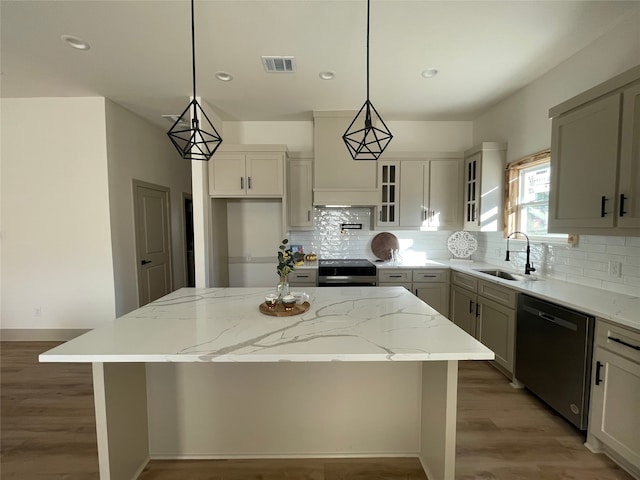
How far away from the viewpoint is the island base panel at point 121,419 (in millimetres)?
1360

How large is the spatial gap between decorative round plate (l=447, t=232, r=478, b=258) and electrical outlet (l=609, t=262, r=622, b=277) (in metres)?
1.79

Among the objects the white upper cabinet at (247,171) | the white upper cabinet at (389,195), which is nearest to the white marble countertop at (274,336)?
the white upper cabinet at (247,171)

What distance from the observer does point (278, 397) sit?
1710mm

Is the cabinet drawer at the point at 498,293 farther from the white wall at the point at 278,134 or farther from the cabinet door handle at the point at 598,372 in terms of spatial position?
the white wall at the point at 278,134

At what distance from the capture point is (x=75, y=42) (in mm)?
2287

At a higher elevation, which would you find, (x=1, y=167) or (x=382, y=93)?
(x=382, y=93)

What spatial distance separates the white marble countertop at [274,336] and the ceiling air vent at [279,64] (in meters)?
2.09

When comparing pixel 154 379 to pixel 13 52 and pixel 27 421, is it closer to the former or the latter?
pixel 27 421

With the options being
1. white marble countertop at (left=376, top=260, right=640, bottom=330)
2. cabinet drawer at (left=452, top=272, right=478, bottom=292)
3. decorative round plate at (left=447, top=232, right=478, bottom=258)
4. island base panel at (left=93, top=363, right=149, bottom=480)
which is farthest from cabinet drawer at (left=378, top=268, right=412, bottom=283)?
island base panel at (left=93, top=363, right=149, bottom=480)

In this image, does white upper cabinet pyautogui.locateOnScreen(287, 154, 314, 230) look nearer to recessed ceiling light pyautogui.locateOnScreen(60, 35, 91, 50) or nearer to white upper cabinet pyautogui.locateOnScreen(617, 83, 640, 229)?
recessed ceiling light pyautogui.locateOnScreen(60, 35, 91, 50)

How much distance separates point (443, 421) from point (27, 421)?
2.87 meters

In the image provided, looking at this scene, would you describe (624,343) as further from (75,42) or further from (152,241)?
(152,241)

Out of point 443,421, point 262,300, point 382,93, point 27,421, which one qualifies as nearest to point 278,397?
point 262,300

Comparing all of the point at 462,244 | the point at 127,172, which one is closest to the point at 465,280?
the point at 462,244
